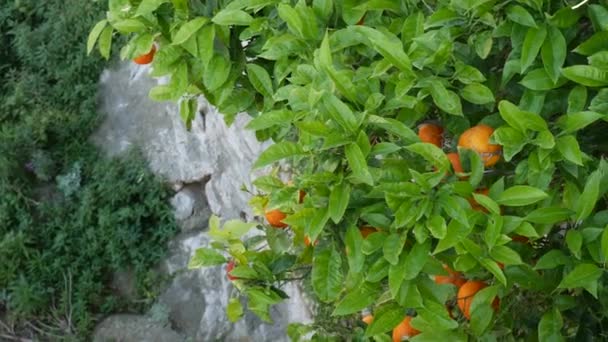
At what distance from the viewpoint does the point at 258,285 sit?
1.48 metres

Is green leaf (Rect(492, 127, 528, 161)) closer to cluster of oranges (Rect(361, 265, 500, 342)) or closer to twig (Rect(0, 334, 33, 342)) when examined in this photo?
cluster of oranges (Rect(361, 265, 500, 342))

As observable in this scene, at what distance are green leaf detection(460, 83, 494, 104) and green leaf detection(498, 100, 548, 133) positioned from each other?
5 cm

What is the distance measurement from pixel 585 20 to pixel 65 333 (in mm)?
3354

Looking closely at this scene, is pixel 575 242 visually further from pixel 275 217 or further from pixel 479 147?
pixel 275 217

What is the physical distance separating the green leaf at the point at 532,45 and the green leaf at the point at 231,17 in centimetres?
41

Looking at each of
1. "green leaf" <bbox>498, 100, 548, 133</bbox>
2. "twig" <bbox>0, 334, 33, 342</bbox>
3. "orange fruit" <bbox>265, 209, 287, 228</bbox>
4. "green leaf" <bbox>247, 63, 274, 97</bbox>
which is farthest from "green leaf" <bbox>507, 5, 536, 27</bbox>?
"twig" <bbox>0, 334, 33, 342</bbox>

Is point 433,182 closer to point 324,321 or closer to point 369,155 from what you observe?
point 369,155

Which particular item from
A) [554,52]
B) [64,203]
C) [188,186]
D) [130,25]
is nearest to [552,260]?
[554,52]

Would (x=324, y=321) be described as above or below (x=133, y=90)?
above

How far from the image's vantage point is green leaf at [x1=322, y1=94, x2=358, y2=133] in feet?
3.38

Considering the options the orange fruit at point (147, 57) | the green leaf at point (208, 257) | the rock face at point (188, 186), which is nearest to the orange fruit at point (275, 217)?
the green leaf at point (208, 257)

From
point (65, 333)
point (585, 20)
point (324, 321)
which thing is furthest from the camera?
point (65, 333)

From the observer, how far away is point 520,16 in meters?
1.08

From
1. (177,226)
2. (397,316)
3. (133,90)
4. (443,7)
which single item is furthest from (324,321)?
(133,90)
